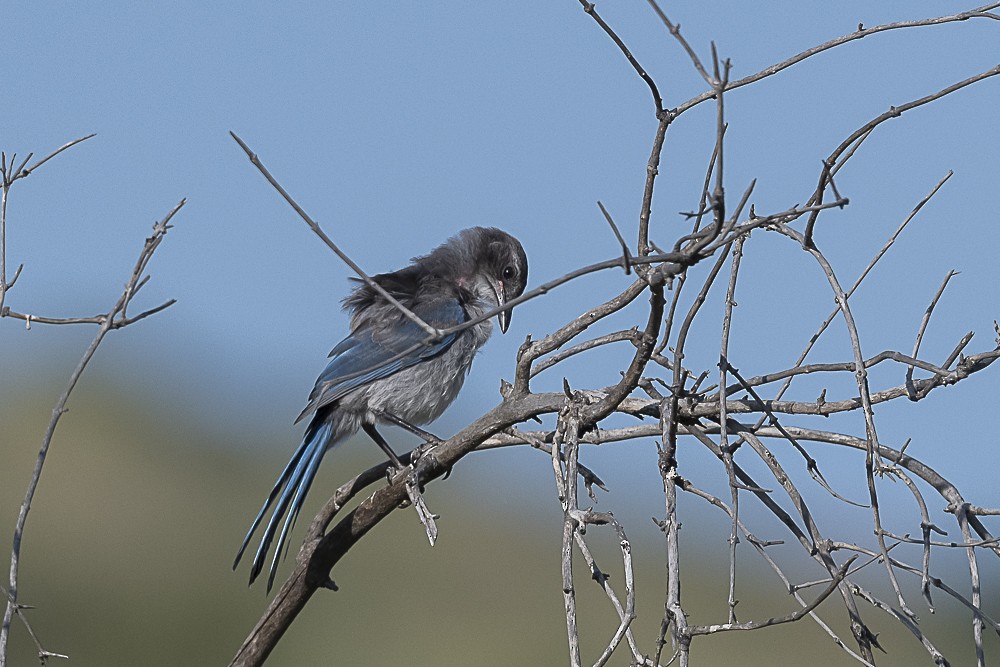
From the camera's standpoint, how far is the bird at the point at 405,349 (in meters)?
5.63

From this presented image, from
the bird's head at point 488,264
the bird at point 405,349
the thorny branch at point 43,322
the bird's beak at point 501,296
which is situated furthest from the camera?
the bird's head at point 488,264

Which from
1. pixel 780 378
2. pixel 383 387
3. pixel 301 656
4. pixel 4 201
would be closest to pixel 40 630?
pixel 301 656

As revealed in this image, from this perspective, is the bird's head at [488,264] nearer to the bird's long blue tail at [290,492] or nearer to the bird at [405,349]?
the bird at [405,349]

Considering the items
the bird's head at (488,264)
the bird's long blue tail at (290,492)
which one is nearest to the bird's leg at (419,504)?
the bird's long blue tail at (290,492)

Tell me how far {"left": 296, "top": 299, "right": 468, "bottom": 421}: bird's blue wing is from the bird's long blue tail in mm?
185

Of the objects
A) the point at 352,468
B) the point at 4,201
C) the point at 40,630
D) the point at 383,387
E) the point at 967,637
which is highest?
the point at 4,201

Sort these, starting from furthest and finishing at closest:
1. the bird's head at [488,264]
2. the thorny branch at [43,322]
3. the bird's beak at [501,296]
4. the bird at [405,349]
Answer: the bird's head at [488,264]
the bird's beak at [501,296]
the bird at [405,349]
the thorny branch at [43,322]

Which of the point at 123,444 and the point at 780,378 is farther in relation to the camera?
the point at 123,444

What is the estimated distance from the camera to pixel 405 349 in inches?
229

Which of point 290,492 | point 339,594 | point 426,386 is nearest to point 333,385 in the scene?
point 426,386

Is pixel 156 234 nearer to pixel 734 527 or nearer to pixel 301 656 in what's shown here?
pixel 734 527

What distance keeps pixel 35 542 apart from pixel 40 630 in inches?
73.2

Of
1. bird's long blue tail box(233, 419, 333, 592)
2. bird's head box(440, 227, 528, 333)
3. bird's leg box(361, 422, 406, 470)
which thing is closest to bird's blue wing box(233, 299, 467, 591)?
bird's long blue tail box(233, 419, 333, 592)

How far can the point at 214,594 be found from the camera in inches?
441
